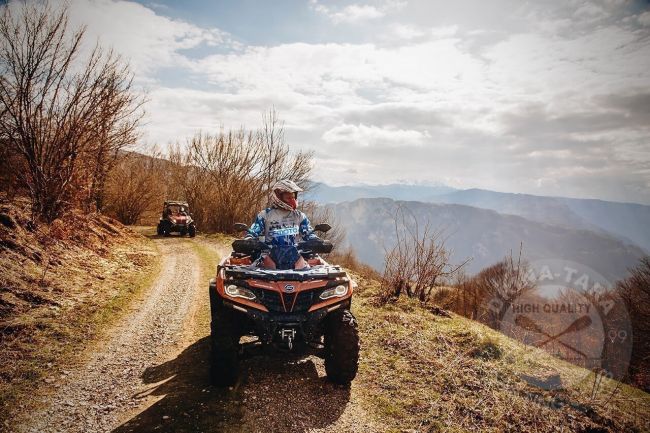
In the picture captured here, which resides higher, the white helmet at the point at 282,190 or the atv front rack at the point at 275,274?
the white helmet at the point at 282,190

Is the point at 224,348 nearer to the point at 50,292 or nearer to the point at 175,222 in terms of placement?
the point at 50,292

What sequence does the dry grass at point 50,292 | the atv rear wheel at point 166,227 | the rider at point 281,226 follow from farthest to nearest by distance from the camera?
the atv rear wheel at point 166,227, the rider at point 281,226, the dry grass at point 50,292

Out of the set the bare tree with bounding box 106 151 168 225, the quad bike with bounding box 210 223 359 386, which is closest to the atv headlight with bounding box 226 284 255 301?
the quad bike with bounding box 210 223 359 386

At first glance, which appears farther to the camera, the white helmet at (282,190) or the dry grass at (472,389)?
the white helmet at (282,190)

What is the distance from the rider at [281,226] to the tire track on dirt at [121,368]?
2.36 meters

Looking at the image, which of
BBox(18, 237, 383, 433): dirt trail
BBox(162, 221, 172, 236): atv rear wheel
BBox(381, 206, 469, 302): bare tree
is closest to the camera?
BBox(18, 237, 383, 433): dirt trail

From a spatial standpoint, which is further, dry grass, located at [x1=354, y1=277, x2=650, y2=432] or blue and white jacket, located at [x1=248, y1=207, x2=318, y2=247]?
blue and white jacket, located at [x1=248, y1=207, x2=318, y2=247]

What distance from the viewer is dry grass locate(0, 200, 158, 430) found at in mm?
4625

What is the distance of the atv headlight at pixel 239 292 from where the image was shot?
405 centimetres

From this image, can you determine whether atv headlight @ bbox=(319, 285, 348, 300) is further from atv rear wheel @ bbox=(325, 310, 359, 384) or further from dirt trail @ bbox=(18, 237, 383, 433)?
dirt trail @ bbox=(18, 237, 383, 433)

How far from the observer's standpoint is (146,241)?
17891 mm

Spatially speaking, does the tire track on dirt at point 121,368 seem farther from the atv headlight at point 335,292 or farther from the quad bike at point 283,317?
the atv headlight at point 335,292

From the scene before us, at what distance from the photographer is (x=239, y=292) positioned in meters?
4.07

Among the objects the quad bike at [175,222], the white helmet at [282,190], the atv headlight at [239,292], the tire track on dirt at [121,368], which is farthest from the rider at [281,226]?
the quad bike at [175,222]
